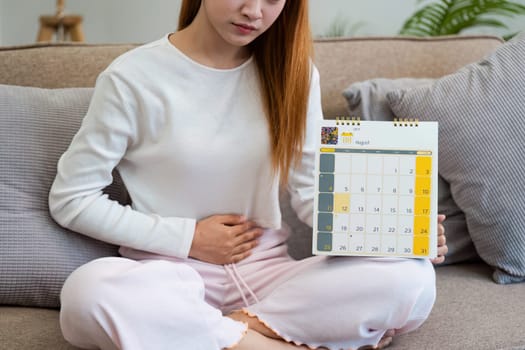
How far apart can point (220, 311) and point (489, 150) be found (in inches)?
25.9

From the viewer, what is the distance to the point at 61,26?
2.95m

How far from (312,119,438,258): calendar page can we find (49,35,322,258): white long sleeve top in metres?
0.20

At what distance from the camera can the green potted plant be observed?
283 cm

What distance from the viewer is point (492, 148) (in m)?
1.50

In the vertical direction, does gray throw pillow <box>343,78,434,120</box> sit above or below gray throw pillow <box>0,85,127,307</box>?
above

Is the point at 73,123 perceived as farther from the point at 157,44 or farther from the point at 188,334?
the point at 188,334

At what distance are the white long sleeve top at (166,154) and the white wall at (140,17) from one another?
74.1 inches

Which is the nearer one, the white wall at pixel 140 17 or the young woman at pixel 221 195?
the young woman at pixel 221 195

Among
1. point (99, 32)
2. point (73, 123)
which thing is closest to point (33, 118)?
point (73, 123)

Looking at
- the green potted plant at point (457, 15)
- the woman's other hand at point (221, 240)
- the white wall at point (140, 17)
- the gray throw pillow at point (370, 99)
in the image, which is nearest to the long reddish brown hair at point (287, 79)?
the woman's other hand at point (221, 240)

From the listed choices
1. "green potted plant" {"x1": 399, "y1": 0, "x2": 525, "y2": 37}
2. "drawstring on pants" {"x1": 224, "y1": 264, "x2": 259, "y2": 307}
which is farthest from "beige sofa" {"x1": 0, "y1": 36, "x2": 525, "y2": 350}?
"green potted plant" {"x1": 399, "y1": 0, "x2": 525, "y2": 37}

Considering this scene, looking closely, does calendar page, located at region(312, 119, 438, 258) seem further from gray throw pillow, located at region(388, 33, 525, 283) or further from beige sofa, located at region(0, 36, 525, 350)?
gray throw pillow, located at region(388, 33, 525, 283)

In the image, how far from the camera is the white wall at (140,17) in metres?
3.19

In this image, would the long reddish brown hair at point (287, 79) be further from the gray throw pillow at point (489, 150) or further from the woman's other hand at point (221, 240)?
the gray throw pillow at point (489, 150)
